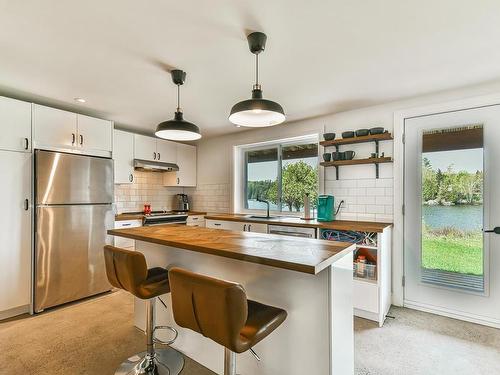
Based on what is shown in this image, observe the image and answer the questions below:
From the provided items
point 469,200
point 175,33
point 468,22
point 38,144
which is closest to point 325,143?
point 469,200

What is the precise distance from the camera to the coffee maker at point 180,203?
497 cm

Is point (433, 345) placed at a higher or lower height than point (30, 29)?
lower

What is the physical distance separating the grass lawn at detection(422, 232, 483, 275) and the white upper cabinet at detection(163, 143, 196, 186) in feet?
12.3

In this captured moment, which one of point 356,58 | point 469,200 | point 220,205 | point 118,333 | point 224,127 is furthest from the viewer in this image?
point 220,205

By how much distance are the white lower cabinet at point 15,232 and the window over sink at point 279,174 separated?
2765 millimetres

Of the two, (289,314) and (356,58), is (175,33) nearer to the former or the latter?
(356,58)

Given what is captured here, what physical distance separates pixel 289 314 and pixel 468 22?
2.12m

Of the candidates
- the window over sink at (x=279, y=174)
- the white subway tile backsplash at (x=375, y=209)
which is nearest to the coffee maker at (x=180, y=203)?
the window over sink at (x=279, y=174)

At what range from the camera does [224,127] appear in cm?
424

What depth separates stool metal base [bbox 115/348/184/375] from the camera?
182 centimetres

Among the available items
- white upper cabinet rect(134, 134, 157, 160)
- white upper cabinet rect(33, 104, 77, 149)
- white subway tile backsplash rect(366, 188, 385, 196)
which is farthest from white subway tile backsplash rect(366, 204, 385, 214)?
white upper cabinet rect(33, 104, 77, 149)

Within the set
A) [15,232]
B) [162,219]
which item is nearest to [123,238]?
[162,219]

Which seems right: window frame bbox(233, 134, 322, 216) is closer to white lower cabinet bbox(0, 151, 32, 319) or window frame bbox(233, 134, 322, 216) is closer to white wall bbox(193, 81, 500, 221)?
white wall bbox(193, 81, 500, 221)

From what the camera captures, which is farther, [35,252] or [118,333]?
[35,252]
